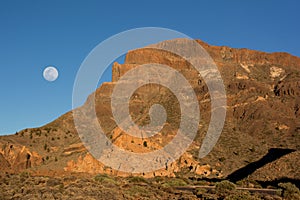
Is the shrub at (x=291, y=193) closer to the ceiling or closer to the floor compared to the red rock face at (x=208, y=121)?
closer to the floor

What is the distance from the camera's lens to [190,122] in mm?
93875

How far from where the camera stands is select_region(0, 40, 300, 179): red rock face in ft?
229

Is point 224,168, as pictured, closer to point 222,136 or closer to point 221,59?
point 222,136

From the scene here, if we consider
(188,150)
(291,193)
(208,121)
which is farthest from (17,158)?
(291,193)

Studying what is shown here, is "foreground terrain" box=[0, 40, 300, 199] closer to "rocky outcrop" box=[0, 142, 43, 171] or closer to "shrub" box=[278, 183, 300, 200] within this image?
"rocky outcrop" box=[0, 142, 43, 171]

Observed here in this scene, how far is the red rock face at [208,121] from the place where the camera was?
6988 centimetres

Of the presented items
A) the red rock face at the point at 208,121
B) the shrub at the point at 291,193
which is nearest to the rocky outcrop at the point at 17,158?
the red rock face at the point at 208,121

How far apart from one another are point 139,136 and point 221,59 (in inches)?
3332

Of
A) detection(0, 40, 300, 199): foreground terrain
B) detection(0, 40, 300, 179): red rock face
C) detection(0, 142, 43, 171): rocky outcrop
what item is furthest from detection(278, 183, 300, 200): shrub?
A: detection(0, 142, 43, 171): rocky outcrop

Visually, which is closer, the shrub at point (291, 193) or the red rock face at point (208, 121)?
the shrub at point (291, 193)

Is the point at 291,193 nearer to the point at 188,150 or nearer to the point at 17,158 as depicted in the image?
the point at 188,150

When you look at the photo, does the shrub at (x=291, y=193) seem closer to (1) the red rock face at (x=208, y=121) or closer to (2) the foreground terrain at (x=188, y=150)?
(2) the foreground terrain at (x=188, y=150)

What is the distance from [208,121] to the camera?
93.7 meters

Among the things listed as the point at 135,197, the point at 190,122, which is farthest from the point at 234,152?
the point at 135,197
